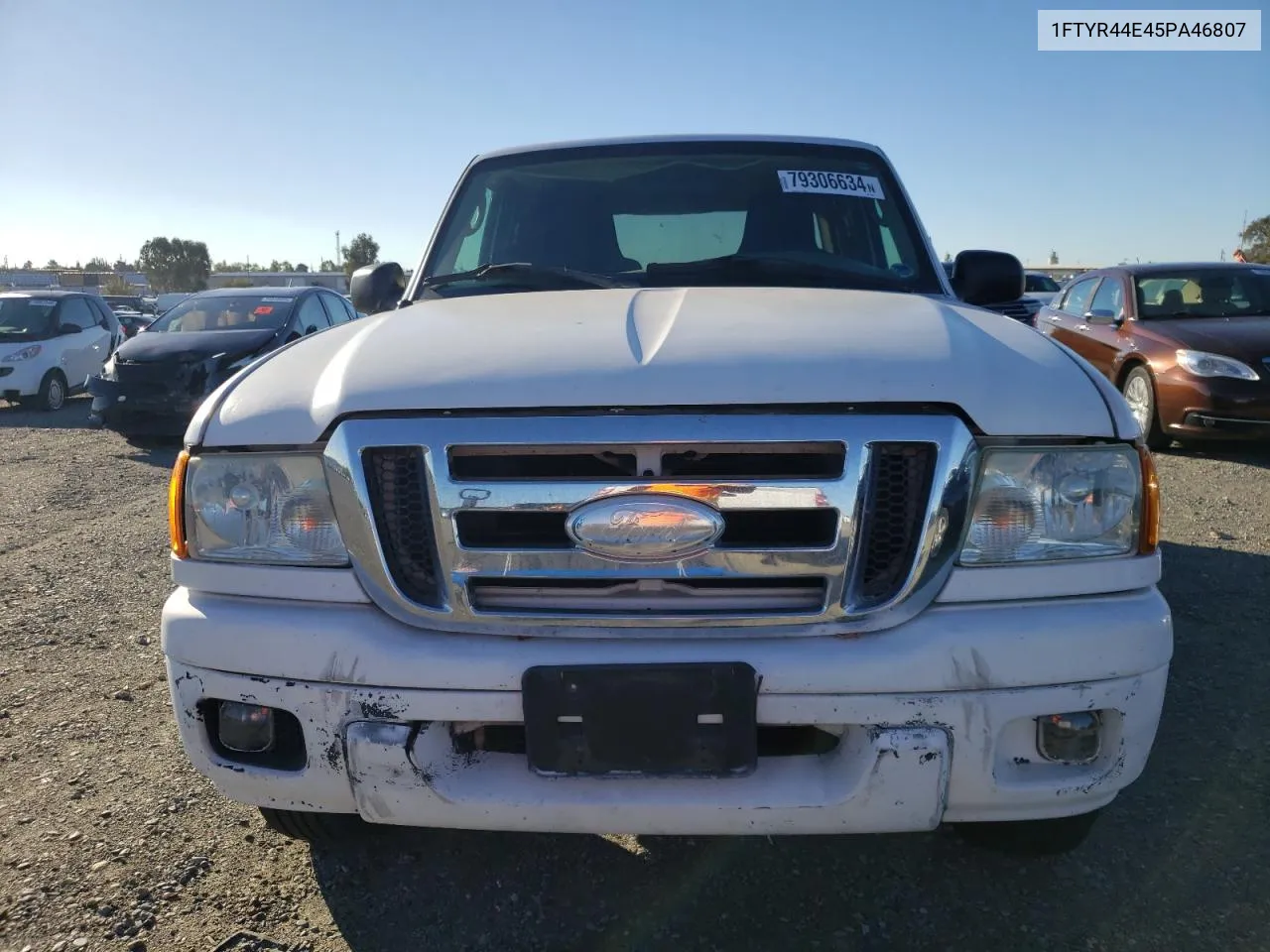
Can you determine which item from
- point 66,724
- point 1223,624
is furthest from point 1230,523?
point 66,724

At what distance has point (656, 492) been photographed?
1.72 metres

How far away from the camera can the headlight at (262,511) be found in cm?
186

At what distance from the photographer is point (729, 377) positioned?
1768mm

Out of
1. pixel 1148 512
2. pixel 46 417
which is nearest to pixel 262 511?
pixel 1148 512

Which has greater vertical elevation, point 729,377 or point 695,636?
point 729,377

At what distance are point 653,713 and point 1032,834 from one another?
1114 millimetres

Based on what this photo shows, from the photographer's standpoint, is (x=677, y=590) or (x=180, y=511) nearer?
(x=677, y=590)

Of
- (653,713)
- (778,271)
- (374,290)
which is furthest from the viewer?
(374,290)

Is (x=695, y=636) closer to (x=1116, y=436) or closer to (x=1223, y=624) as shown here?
(x=1116, y=436)

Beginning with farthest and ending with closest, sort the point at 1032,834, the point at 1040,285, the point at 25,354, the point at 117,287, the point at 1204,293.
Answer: the point at 117,287 < the point at 1040,285 < the point at 25,354 < the point at 1204,293 < the point at 1032,834

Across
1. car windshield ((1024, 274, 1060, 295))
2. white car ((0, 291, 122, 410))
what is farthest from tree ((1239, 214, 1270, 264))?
white car ((0, 291, 122, 410))

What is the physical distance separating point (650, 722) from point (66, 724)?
2.46 meters

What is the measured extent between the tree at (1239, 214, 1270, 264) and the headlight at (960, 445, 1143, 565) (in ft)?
165

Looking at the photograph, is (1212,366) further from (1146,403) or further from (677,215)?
(677,215)
